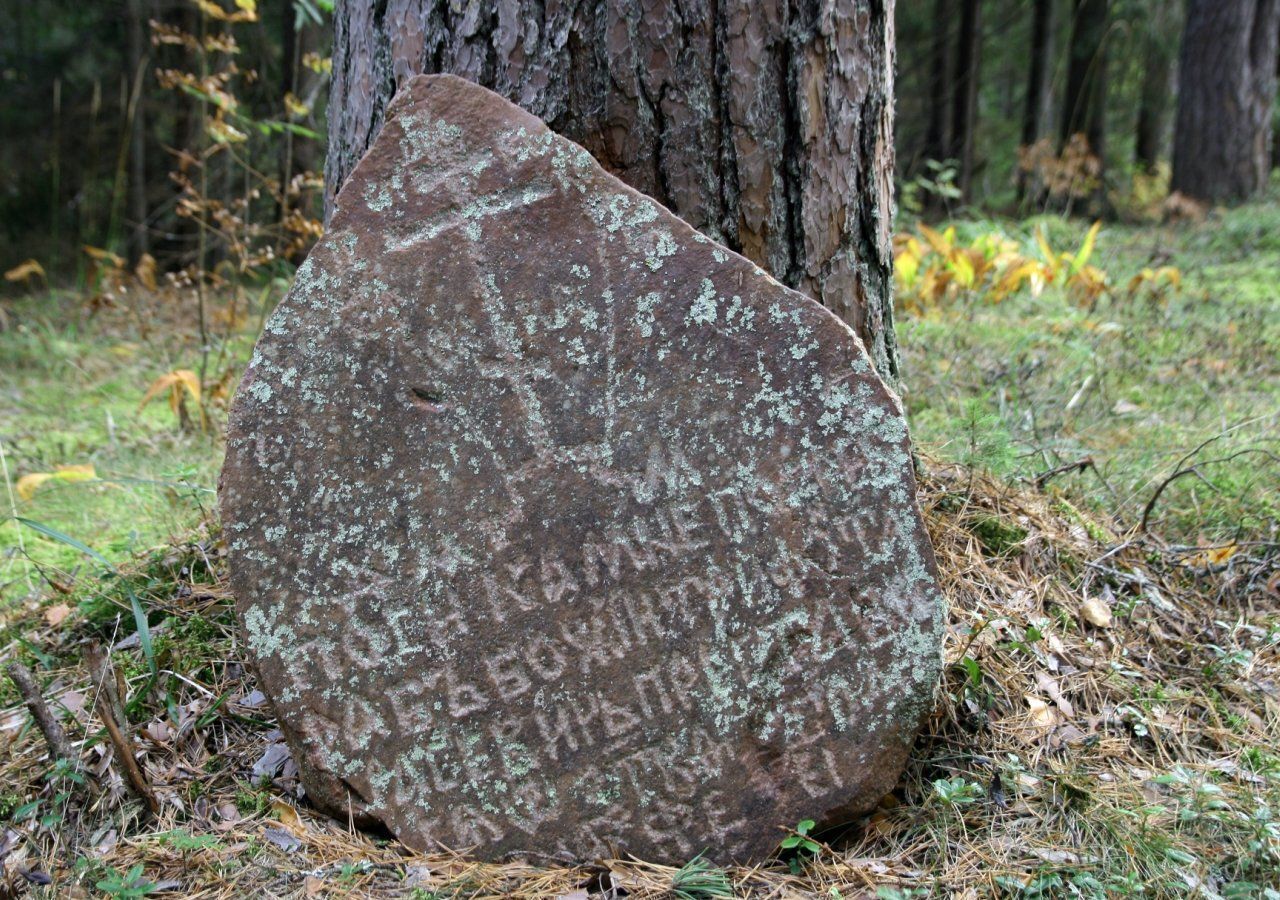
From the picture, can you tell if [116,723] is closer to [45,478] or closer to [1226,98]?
[45,478]

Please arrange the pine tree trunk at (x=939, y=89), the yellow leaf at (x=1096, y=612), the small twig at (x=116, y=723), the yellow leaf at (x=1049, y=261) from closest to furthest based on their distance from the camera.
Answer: the small twig at (x=116, y=723), the yellow leaf at (x=1096, y=612), the yellow leaf at (x=1049, y=261), the pine tree trunk at (x=939, y=89)

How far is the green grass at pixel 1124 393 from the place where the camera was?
2891mm

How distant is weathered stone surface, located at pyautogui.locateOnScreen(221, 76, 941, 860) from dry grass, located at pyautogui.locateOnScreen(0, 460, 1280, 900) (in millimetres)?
133

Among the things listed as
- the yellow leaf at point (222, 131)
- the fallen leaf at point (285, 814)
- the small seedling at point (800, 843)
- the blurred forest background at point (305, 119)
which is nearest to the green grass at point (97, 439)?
the fallen leaf at point (285, 814)

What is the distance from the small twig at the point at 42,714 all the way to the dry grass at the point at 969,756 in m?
0.09

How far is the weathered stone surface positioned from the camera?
1889 mm

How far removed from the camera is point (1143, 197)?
10.8 meters

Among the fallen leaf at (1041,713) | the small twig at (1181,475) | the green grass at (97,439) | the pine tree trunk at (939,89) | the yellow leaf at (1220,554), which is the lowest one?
the green grass at (97,439)

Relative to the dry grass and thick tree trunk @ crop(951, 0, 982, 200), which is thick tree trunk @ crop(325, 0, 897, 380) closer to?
the dry grass

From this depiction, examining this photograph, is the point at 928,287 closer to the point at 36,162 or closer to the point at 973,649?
the point at 973,649

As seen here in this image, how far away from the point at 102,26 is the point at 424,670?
10.3 metres

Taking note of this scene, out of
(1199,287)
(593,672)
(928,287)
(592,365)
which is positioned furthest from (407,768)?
(1199,287)

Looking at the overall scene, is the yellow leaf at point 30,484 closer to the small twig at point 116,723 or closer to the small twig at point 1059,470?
the small twig at point 116,723

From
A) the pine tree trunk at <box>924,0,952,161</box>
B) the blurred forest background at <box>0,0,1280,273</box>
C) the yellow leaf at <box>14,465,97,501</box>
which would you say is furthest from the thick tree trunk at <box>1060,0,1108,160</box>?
the yellow leaf at <box>14,465,97,501</box>
